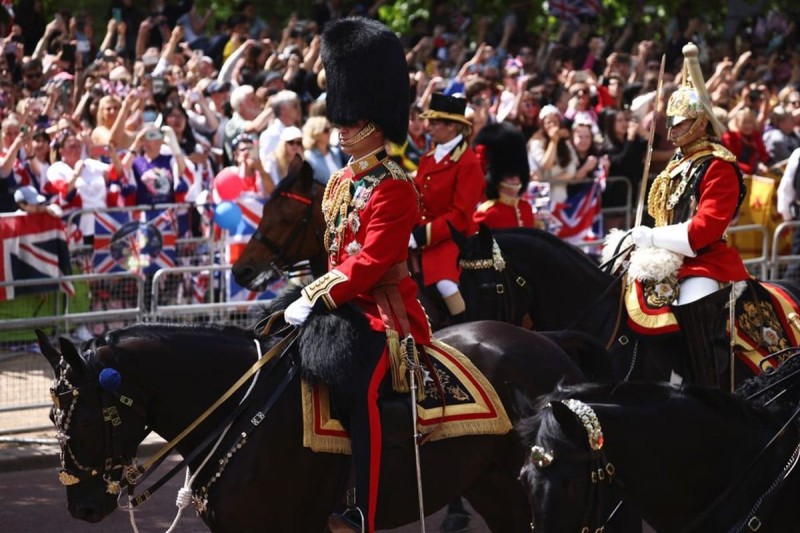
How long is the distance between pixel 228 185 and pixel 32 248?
1.89 m

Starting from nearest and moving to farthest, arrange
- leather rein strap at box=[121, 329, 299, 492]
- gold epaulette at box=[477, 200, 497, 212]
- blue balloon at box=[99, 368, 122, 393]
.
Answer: blue balloon at box=[99, 368, 122, 393], leather rein strap at box=[121, 329, 299, 492], gold epaulette at box=[477, 200, 497, 212]

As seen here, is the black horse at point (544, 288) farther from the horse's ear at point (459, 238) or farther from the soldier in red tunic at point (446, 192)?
the soldier in red tunic at point (446, 192)

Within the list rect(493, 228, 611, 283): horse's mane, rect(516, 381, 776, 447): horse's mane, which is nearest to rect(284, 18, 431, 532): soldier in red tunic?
rect(516, 381, 776, 447): horse's mane

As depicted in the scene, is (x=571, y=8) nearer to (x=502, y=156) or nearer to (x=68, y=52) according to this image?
(x=68, y=52)

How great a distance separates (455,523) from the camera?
8.28m

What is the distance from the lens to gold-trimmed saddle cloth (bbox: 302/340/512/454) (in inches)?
237

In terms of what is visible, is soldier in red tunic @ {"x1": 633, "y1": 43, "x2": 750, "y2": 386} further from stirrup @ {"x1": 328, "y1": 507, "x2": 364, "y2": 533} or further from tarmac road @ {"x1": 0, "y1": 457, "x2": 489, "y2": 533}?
stirrup @ {"x1": 328, "y1": 507, "x2": 364, "y2": 533}

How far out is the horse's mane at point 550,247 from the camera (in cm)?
877

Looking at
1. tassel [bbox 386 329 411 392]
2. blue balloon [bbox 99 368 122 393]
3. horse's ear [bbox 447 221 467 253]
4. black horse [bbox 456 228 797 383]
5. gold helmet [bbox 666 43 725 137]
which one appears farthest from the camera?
horse's ear [bbox 447 221 467 253]

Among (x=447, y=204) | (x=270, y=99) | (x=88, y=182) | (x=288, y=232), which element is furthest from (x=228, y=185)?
(x=288, y=232)

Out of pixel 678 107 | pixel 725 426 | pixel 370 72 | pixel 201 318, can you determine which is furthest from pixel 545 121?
pixel 725 426

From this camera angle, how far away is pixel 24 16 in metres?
17.7

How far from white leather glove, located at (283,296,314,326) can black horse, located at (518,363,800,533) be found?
1441 millimetres

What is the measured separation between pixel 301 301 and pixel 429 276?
359 cm
